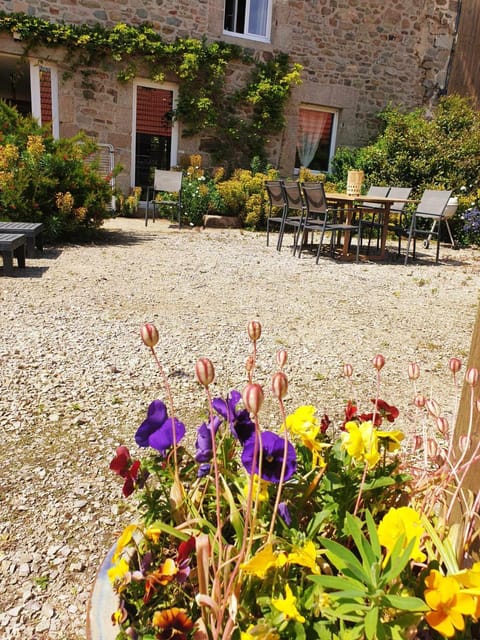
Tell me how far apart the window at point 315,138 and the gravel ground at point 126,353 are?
5.98 m

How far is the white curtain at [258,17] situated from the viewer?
1055 cm

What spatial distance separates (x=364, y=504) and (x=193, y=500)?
34cm

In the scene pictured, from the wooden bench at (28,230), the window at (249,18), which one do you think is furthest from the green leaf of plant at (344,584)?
the window at (249,18)

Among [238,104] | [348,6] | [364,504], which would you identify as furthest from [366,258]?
[348,6]

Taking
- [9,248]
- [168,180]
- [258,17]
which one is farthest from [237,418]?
[258,17]

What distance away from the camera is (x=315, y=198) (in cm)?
623

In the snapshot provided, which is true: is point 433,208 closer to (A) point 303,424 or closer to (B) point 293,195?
(B) point 293,195

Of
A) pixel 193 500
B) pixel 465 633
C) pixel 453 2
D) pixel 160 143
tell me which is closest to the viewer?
pixel 465 633

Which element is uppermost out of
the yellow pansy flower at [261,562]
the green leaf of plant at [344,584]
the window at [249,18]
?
the window at [249,18]

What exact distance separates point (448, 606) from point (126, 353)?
2533mm

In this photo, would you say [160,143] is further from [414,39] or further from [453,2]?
[453,2]

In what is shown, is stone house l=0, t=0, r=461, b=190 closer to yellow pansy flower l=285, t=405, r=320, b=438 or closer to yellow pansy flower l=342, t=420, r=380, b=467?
yellow pansy flower l=285, t=405, r=320, b=438

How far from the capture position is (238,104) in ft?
34.7

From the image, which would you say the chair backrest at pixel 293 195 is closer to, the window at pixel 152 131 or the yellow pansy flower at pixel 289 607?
the window at pixel 152 131
